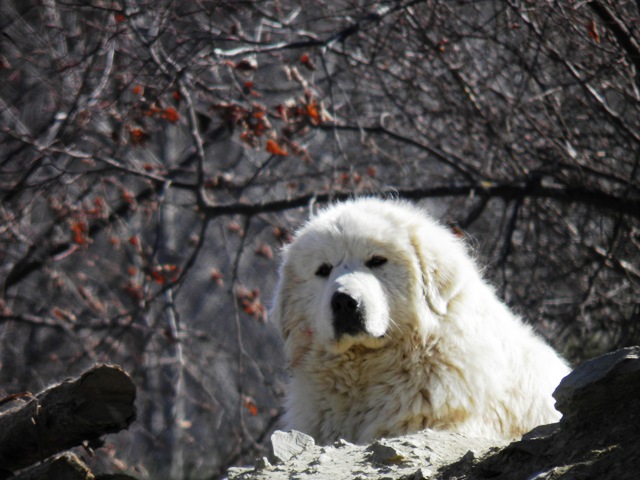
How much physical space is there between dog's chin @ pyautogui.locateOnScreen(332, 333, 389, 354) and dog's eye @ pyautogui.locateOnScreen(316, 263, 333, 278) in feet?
1.64

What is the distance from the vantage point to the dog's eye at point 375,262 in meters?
5.11

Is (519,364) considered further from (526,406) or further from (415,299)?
(415,299)

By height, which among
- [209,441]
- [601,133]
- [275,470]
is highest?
[601,133]

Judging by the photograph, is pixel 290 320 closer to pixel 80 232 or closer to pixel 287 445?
pixel 287 445

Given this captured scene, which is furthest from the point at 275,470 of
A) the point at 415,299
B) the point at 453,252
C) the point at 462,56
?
the point at 462,56

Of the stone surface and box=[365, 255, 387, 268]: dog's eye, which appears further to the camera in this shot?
box=[365, 255, 387, 268]: dog's eye

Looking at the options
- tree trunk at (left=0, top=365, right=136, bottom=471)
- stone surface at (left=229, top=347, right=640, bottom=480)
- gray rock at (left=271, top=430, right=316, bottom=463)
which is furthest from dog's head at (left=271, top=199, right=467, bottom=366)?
tree trunk at (left=0, top=365, right=136, bottom=471)

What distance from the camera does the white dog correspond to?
185 inches

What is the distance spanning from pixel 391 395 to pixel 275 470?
1364mm

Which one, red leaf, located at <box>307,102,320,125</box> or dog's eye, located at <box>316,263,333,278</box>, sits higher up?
red leaf, located at <box>307,102,320,125</box>

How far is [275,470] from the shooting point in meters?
3.54

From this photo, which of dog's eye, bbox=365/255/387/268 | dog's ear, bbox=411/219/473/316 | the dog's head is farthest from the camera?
dog's eye, bbox=365/255/387/268

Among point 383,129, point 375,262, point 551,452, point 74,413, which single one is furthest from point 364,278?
point 383,129

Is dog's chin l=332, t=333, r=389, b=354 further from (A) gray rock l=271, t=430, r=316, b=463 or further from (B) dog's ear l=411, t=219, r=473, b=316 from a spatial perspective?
(A) gray rock l=271, t=430, r=316, b=463
